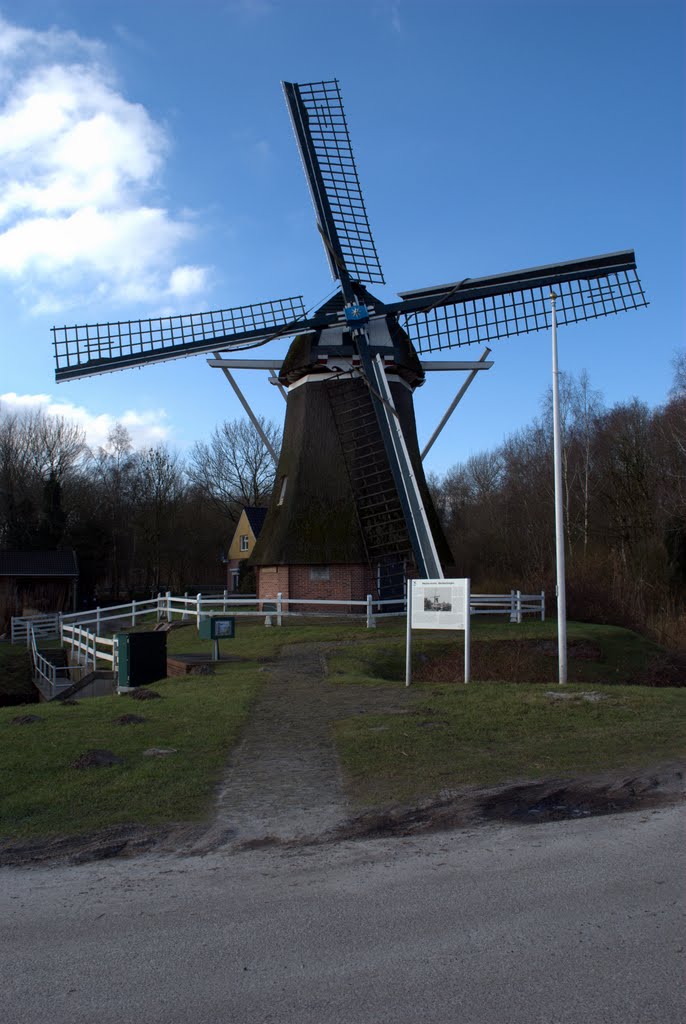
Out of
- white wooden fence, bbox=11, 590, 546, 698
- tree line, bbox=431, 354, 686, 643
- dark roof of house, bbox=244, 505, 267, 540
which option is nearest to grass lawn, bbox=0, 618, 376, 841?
white wooden fence, bbox=11, 590, 546, 698

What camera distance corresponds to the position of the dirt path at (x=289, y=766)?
7.16 m

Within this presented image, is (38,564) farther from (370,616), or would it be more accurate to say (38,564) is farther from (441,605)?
(441,605)

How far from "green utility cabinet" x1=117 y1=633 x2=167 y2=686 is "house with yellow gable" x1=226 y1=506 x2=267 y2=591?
3467 cm

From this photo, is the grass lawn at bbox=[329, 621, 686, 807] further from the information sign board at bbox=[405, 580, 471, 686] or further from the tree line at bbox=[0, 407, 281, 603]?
the tree line at bbox=[0, 407, 281, 603]

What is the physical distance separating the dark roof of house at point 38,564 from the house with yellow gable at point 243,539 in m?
11.3

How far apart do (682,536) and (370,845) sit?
95.1 ft

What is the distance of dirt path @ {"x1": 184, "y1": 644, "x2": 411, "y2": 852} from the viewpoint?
7.16 m

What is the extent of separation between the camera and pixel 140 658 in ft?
55.4

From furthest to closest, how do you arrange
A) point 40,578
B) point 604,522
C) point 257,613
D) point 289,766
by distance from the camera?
point 40,578 < point 604,522 < point 257,613 < point 289,766

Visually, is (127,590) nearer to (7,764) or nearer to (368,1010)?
(7,764)

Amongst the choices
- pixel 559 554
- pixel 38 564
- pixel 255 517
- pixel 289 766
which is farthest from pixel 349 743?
pixel 255 517

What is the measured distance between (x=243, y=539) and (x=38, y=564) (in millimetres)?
14090

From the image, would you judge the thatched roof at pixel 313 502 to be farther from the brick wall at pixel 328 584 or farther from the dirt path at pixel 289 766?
the dirt path at pixel 289 766

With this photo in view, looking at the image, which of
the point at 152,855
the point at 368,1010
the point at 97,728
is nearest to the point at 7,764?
the point at 97,728
